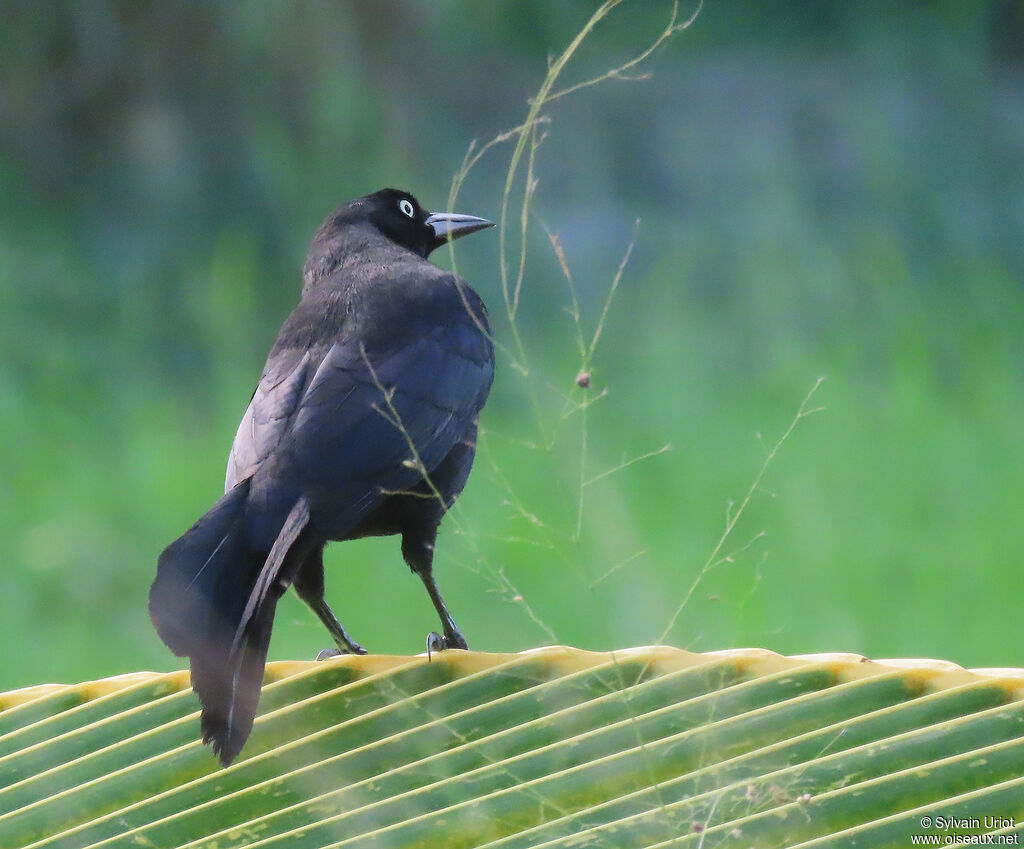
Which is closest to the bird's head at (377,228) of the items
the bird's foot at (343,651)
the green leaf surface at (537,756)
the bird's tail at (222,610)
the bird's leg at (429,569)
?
the bird's leg at (429,569)

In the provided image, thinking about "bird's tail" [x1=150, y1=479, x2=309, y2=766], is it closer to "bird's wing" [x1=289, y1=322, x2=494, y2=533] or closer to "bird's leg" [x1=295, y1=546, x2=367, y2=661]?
"bird's wing" [x1=289, y1=322, x2=494, y2=533]

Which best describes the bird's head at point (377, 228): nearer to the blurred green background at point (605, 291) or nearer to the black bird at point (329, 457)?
the black bird at point (329, 457)

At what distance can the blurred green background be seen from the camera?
6719 mm

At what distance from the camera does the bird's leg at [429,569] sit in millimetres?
3189

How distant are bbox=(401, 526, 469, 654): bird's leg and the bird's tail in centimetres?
57

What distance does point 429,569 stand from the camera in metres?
3.28

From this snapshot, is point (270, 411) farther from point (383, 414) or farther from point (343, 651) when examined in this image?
point (343, 651)

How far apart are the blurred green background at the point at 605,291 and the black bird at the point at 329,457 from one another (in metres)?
2.66

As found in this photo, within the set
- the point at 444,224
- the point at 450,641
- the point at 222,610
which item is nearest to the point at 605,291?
the point at 444,224

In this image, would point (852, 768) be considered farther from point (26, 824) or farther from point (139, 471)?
point (139, 471)

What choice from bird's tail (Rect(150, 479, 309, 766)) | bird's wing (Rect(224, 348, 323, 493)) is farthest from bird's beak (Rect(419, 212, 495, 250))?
bird's tail (Rect(150, 479, 309, 766))

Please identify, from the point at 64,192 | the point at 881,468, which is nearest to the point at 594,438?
the point at 881,468

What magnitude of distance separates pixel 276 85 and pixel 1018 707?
861cm

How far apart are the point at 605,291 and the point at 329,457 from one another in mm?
5443
